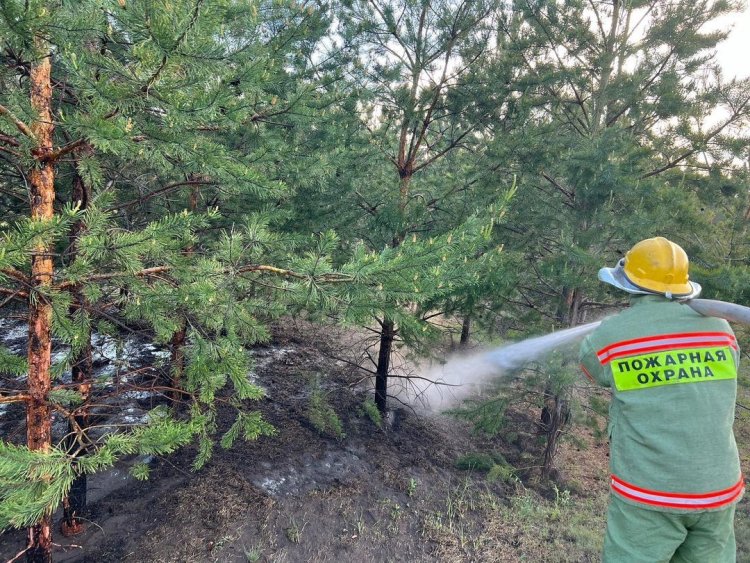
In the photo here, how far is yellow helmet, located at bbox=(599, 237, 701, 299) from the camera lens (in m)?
2.37

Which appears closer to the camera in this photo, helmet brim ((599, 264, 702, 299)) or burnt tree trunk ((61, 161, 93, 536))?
helmet brim ((599, 264, 702, 299))

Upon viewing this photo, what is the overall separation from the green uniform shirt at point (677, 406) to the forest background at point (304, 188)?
4.58 ft

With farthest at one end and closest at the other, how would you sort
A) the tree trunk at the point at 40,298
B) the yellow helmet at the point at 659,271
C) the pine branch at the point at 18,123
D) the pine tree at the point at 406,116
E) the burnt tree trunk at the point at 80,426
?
the pine tree at the point at 406,116
the burnt tree trunk at the point at 80,426
the tree trunk at the point at 40,298
the pine branch at the point at 18,123
the yellow helmet at the point at 659,271

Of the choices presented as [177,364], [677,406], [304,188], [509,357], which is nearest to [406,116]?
[304,188]

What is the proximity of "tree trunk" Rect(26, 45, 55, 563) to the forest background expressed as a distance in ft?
0.06

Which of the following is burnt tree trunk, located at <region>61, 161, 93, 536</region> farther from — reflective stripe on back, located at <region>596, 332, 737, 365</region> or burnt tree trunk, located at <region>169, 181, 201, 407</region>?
reflective stripe on back, located at <region>596, 332, 737, 365</region>

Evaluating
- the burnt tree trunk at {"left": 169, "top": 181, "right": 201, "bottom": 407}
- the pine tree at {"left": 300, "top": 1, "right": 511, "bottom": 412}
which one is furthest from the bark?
the pine tree at {"left": 300, "top": 1, "right": 511, "bottom": 412}

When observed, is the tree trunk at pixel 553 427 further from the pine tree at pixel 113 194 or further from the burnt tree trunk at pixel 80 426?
the burnt tree trunk at pixel 80 426

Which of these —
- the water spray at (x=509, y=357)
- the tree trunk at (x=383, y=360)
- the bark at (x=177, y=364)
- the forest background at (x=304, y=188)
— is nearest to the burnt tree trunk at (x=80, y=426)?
the forest background at (x=304, y=188)

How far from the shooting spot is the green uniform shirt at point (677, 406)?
2.19 metres

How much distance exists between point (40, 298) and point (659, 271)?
3.95m

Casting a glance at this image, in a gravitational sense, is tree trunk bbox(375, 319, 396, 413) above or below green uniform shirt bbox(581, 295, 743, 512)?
below

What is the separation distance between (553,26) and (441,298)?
15.1 feet

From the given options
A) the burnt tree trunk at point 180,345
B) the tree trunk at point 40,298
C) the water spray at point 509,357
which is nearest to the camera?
the water spray at point 509,357
